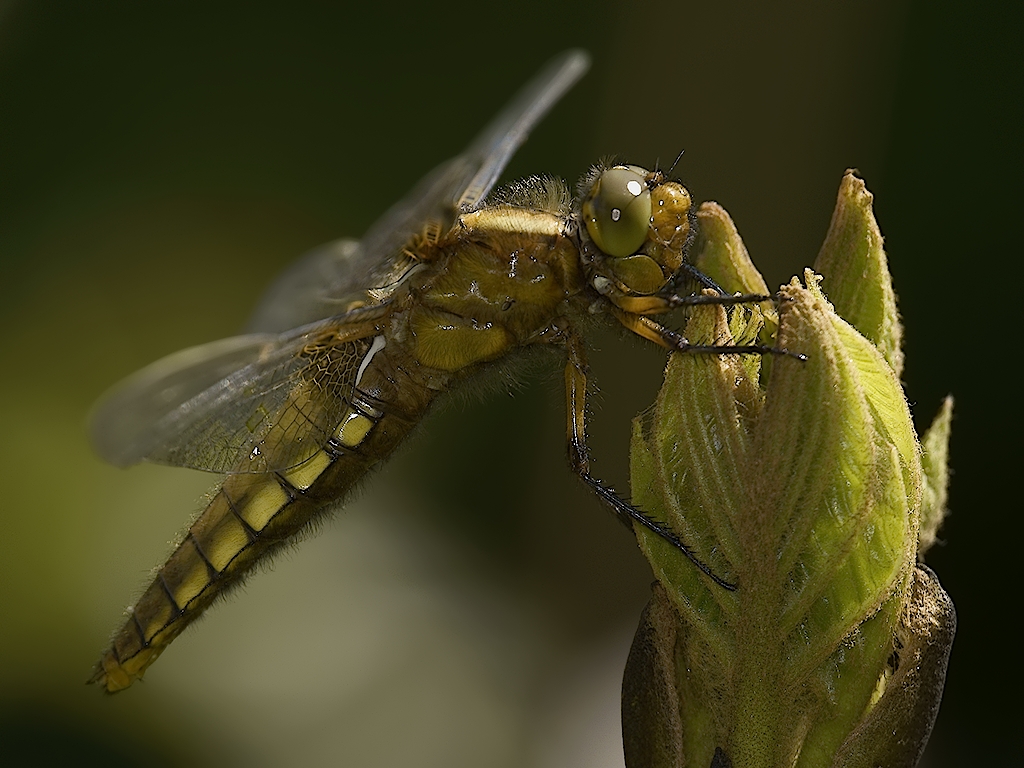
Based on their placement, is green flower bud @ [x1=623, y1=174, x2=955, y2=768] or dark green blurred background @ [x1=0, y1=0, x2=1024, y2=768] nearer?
green flower bud @ [x1=623, y1=174, x2=955, y2=768]

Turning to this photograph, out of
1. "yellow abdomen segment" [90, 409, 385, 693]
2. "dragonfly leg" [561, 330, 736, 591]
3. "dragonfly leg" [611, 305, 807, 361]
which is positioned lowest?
"yellow abdomen segment" [90, 409, 385, 693]

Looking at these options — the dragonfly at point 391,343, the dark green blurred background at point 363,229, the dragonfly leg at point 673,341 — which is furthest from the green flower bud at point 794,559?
the dark green blurred background at point 363,229

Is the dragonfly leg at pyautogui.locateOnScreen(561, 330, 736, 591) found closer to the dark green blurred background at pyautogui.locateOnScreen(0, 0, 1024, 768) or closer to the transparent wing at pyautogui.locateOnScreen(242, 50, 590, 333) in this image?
the transparent wing at pyautogui.locateOnScreen(242, 50, 590, 333)

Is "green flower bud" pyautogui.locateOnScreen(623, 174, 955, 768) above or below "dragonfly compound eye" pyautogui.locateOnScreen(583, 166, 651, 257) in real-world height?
below

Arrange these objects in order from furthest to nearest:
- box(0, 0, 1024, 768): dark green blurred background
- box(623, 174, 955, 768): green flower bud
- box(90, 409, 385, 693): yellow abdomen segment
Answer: box(0, 0, 1024, 768): dark green blurred background, box(90, 409, 385, 693): yellow abdomen segment, box(623, 174, 955, 768): green flower bud

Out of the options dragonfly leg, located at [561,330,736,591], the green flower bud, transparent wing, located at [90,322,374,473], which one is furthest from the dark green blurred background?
the green flower bud

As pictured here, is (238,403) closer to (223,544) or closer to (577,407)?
(223,544)
